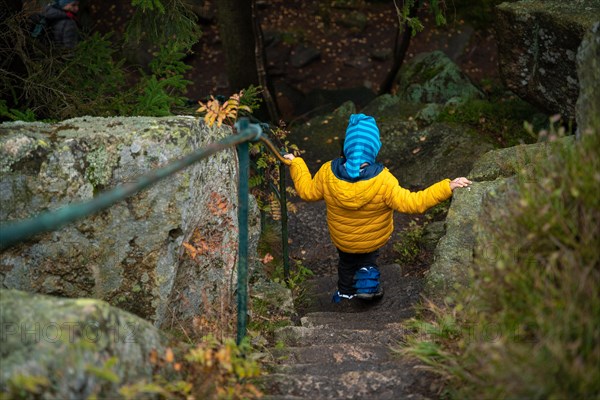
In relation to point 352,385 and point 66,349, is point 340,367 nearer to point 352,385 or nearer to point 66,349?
point 352,385

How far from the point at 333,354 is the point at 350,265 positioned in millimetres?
2077

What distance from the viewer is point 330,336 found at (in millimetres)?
4445

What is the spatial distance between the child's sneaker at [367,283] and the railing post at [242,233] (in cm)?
251

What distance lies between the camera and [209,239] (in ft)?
15.2

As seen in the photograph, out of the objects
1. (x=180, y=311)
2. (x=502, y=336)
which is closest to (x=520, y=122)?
(x=180, y=311)

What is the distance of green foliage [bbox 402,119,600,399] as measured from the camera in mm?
2406

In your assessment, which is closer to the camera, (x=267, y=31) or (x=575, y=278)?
(x=575, y=278)

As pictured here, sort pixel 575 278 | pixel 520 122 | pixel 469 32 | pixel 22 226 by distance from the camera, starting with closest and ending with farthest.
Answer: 1. pixel 22 226
2. pixel 575 278
3. pixel 520 122
4. pixel 469 32

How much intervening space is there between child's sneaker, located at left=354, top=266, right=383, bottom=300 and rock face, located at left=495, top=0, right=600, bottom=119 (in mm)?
3195

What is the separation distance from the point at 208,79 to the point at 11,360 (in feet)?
41.8

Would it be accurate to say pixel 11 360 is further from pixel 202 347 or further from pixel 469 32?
pixel 469 32

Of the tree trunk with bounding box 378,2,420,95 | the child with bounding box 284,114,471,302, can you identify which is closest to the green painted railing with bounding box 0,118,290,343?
the child with bounding box 284,114,471,302

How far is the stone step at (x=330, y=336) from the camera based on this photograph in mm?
4301

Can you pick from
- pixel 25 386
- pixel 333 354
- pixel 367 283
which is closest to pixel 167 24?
pixel 367 283
